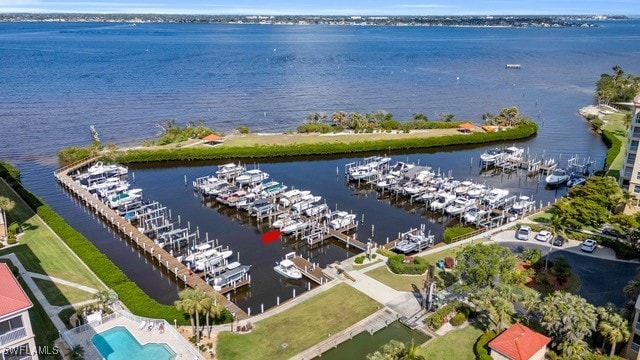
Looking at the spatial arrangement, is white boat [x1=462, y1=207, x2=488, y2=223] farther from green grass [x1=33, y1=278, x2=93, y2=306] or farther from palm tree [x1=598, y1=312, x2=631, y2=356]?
green grass [x1=33, y1=278, x2=93, y2=306]

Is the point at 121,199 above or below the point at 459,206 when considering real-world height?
above

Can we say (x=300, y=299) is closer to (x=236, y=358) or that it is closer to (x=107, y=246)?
(x=236, y=358)

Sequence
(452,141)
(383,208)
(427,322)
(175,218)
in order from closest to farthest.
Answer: (427,322) → (175,218) → (383,208) → (452,141)

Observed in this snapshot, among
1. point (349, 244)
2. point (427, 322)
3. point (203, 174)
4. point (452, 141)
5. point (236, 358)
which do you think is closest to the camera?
point (236, 358)

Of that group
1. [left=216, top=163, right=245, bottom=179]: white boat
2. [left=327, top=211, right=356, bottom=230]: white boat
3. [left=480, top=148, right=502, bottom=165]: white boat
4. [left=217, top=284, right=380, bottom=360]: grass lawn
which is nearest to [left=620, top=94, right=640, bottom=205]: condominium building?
[left=480, top=148, right=502, bottom=165]: white boat

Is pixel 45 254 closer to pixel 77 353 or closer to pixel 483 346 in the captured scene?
pixel 77 353

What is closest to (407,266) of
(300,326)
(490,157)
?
(300,326)

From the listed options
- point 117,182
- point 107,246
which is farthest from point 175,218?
point 117,182
